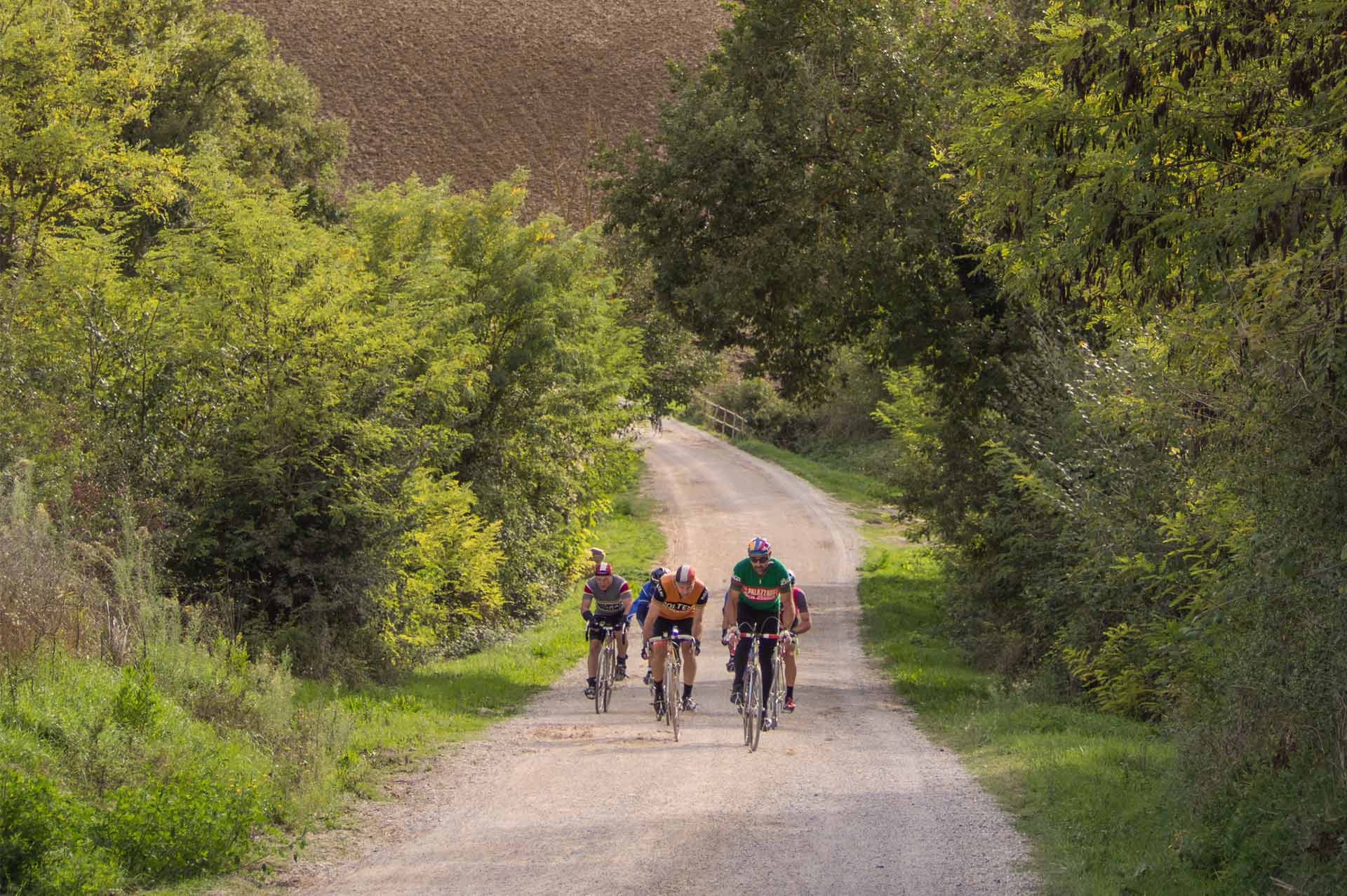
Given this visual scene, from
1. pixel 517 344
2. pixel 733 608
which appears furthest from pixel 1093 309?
pixel 517 344

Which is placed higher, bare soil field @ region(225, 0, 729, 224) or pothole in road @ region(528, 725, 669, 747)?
bare soil field @ region(225, 0, 729, 224)

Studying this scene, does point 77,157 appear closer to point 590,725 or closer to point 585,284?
point 585,284

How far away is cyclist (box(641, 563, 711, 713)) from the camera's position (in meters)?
13.8

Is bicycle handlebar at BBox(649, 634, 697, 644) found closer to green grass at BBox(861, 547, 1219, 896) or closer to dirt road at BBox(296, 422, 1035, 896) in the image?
dirt road at BBox(296, 422, 1035, 896)

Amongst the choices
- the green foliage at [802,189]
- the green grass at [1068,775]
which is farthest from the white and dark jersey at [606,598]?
the green foliage at [802,189]

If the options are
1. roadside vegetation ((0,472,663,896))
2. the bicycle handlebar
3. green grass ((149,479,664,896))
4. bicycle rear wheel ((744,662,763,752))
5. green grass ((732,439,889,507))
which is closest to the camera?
roadside vegetation ((0,472,663,896))

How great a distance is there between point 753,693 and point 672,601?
5.12 feet

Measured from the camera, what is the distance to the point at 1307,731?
26.4 ft

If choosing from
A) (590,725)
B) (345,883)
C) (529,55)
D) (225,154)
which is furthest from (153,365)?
(529,55)

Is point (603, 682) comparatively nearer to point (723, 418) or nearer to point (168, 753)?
point (168, 753)

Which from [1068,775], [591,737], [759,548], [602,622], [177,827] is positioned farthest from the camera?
[602,622]

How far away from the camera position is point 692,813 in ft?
32.3

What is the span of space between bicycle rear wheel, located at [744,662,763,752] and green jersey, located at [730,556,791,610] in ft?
1.98

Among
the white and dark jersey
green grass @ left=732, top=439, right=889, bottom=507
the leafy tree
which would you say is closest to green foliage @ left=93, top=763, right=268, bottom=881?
the white and dark jersey
